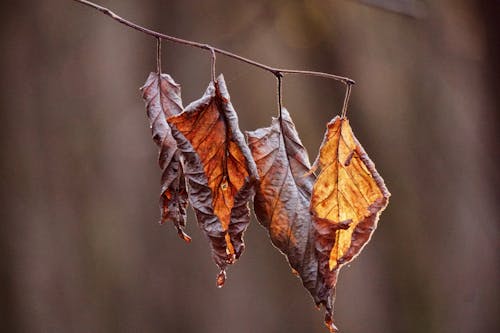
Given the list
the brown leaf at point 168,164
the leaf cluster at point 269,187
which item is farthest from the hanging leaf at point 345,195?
the brown leaf at point 168,164

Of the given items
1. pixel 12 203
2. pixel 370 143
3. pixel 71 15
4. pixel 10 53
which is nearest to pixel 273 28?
pixel 370 143

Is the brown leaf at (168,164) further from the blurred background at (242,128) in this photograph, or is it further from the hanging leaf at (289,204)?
the blurred background at (242,128)

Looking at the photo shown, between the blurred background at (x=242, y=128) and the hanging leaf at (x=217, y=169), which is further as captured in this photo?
the blurred background at (x=242, y=128)

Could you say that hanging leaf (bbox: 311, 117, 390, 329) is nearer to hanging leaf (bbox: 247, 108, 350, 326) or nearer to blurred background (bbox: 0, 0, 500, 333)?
hanging leaf (bbox: 247, 108, 350, 326)

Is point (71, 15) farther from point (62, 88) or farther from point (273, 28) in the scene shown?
point (273, 28)

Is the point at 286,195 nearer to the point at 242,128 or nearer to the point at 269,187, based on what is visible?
the point at 269,187

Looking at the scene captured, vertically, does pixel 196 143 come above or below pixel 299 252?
above

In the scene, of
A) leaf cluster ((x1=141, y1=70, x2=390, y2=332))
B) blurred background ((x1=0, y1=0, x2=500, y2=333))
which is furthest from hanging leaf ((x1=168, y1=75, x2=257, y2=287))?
blurred background ((x1=0, y1=0, x2=500, y2=333))

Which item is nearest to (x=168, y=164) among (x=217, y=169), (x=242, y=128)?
(x=217, y=169)
